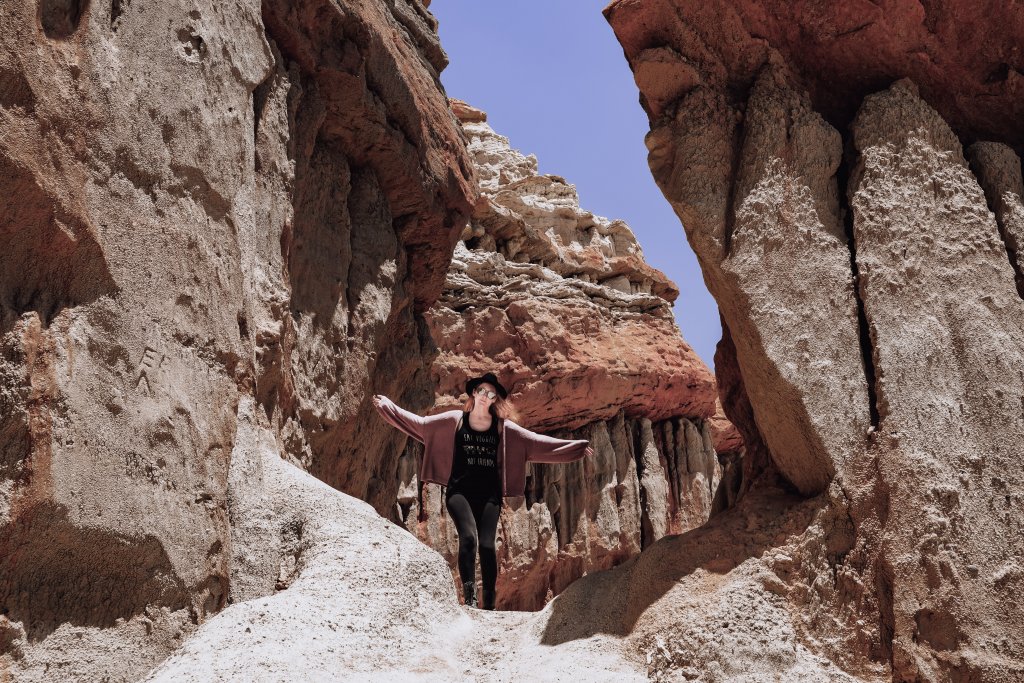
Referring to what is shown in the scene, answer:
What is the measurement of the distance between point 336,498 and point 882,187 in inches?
131

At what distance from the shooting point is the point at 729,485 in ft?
19.3

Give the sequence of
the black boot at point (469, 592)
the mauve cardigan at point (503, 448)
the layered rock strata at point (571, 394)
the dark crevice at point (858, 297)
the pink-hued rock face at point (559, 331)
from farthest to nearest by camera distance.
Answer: the pink-hued rock face at point (559, 331) → the layered rock strata at point (571, 394) → the mauve cardigan at point (503, 448) → the black boot at point (469, 592) → the dark crevice at point (858, 297)

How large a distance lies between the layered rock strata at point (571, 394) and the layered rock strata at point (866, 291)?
303 inches

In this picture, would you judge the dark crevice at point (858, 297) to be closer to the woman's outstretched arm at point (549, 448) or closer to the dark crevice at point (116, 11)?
the woman's outstretched arm at point (549, 448)

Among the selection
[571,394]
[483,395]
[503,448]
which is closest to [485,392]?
[483,395]

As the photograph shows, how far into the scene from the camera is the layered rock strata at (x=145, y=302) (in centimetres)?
377

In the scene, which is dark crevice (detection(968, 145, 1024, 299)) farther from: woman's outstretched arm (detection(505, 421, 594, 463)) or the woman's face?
the woman's face

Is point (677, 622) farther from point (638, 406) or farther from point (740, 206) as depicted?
point (638, 406)

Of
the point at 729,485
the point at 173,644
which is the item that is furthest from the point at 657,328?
the point at 173,644

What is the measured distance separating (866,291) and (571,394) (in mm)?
9074

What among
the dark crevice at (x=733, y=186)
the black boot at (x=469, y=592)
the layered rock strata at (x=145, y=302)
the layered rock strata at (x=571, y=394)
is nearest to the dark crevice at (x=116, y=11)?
the layered rock strata at (x=145, y=302)

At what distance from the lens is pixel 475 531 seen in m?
6.04

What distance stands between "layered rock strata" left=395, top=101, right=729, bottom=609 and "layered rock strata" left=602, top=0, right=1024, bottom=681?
25.2ft

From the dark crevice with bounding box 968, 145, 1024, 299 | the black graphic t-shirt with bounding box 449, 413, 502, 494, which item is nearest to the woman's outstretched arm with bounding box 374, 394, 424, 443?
the black graphic t-shirt with bounding box 449, 413, 502, 494
